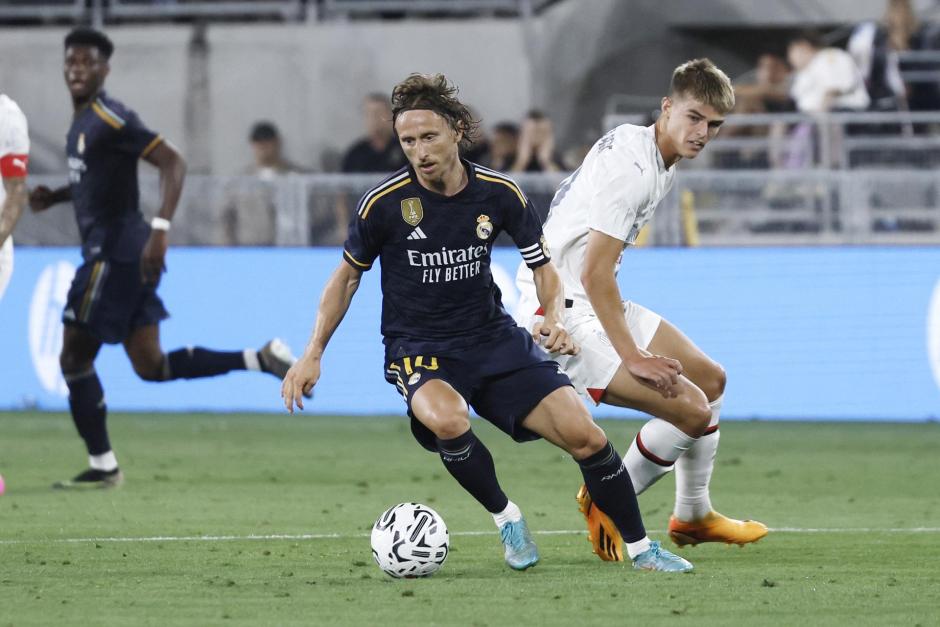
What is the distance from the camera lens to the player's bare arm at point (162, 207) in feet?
31.4

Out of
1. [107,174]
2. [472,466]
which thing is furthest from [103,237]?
[472,466]

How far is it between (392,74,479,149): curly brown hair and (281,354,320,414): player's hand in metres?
1.01

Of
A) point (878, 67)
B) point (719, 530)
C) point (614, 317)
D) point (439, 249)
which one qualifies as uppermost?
point (878, 67)

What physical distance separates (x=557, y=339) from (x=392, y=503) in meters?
2.70

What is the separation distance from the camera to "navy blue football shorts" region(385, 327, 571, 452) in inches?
259

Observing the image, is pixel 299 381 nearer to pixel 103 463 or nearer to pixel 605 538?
pixel 605 538

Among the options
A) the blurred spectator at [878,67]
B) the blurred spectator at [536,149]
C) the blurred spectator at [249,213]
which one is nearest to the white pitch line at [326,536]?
the blurred spectator at [249,213]

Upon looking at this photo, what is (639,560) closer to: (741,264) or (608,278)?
(608,278)

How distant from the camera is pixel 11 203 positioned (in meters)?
9.13

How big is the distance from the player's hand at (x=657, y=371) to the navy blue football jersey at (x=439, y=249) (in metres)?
0.56

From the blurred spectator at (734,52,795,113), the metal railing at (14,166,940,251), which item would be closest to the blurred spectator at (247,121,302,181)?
the metal railing at (14,166,940,251)

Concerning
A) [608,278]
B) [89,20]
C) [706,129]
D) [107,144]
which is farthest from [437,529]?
[89,20]

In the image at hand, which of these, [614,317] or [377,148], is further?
[377,148]

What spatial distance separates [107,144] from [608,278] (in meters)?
4.15
